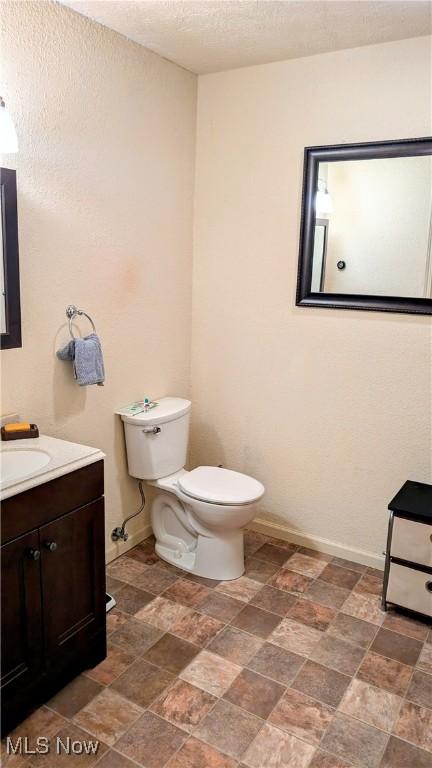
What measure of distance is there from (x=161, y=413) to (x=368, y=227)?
1.27 m

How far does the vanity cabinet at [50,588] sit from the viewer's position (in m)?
1.69

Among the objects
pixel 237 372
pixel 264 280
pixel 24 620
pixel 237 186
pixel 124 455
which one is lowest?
pixel 24 620

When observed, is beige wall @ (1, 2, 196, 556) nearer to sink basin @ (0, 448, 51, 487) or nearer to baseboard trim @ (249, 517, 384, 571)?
sink basin @ (0, 448, 51, 487)

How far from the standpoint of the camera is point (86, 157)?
236cm

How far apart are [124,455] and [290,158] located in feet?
5.36

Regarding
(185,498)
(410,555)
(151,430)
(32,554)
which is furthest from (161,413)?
(410,555)

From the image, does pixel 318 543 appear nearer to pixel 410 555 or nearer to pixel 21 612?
pixel 410 555

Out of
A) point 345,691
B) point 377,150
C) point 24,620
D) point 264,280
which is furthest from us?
point 264,280

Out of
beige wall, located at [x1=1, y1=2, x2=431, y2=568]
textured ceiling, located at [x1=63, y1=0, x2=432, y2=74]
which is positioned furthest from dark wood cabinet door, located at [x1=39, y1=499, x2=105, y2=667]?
textured ceiling, located at [x1=63, y1=0, x2=432, y2=74]

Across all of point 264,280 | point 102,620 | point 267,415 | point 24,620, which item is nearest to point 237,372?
point 267,415

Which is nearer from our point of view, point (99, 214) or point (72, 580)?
point (72, 580)

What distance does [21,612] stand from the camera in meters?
1.72

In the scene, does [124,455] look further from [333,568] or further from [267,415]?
[333,568]

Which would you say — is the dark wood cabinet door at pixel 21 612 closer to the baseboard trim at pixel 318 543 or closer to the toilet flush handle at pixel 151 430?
the toilet flush handle at pixel 151 430
